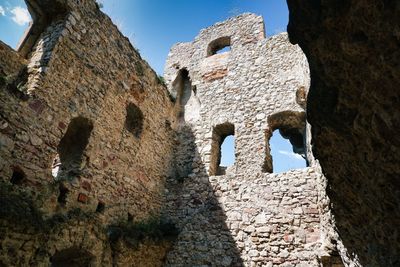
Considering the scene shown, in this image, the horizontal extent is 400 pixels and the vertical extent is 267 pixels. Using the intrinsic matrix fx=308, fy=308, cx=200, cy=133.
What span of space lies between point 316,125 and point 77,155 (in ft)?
13.3

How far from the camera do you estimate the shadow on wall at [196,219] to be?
5828 mm

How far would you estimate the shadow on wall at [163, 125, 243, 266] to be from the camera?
229 inches

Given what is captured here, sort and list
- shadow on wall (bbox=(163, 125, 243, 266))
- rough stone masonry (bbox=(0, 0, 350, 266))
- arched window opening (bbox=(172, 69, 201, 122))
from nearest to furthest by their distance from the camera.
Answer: rough stone masonry (bbox=(0, 0, 350, 266))
shadow on wall (bbox=(163, 125, 243, 266))
arched window opening (bbox=(172, 69, 201, 122))

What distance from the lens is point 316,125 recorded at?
2344 millimetres

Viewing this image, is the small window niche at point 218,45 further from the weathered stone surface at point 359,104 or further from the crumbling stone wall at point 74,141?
the weathered stone surface at point 359,104

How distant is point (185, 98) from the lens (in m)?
8.79

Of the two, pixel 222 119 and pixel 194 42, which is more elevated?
pixel 194 42

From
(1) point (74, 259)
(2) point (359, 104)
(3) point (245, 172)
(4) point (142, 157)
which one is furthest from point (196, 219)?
(2) point (359, 104)

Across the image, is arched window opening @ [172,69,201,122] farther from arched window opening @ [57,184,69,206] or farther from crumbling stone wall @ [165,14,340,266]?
arched window opening @ [57,184,69,206]

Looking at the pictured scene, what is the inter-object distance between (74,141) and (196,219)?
2.87 meters

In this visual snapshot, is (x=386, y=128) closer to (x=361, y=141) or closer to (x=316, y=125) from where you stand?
(x=361, y=141)

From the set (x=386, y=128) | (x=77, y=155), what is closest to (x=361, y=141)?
(x=386, y=128)

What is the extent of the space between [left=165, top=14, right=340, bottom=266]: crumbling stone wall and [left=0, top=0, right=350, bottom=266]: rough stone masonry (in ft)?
0.09

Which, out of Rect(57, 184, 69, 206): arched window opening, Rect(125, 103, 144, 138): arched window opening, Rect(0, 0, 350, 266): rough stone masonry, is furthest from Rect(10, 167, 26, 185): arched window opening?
Rect(125, 103, 144, 138): arched window opening
